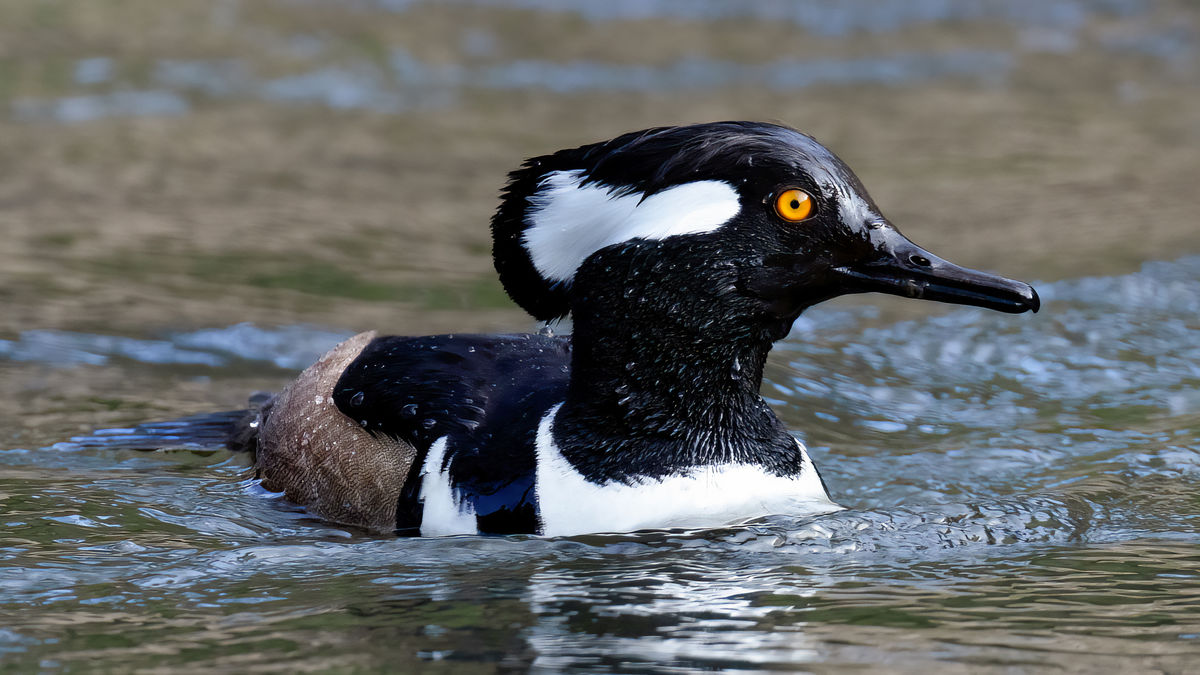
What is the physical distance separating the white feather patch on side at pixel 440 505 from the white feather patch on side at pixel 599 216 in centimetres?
68

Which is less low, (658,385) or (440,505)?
(658,385)

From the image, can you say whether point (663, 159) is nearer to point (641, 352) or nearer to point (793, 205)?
point (793, 205)

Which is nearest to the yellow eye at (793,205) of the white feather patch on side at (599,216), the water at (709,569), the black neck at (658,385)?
the white feather patch on side at (599,216)

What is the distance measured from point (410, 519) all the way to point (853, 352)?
10.7 feet

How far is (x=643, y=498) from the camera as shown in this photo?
4.62 metres

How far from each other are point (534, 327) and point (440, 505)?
10.3 ft

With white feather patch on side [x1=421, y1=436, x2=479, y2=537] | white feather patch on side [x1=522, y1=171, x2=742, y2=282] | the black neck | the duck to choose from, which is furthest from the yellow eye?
white feather patch on side [x1=421, y1=436, x2=479, y2=537]

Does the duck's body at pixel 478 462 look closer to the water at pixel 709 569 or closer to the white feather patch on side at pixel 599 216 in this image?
the water at pixel 709 569

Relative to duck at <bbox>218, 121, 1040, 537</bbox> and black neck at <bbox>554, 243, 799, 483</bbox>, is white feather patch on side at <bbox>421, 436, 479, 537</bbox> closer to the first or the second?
duck at <bbox>218, 121, 1040, 537</bbox>

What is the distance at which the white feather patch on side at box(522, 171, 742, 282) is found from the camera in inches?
173

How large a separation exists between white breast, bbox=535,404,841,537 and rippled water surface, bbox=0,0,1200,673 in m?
0.07

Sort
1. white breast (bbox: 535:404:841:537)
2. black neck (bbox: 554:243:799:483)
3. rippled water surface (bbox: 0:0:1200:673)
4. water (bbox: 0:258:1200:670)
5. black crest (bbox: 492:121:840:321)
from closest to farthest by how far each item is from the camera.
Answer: water (bbox: 0:258:1200:670) → rippled water surface (bbox: 0:0:1200:673) → black crest (bbox: 492:121:840:321) → black neck (bbox: 554:243:799:483) → white breast (bbox: 535:404:841:537)

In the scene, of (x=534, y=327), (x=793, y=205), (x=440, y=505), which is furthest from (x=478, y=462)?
(x=534, y=327)

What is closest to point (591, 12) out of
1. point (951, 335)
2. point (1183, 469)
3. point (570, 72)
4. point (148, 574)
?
point (570, 72)
